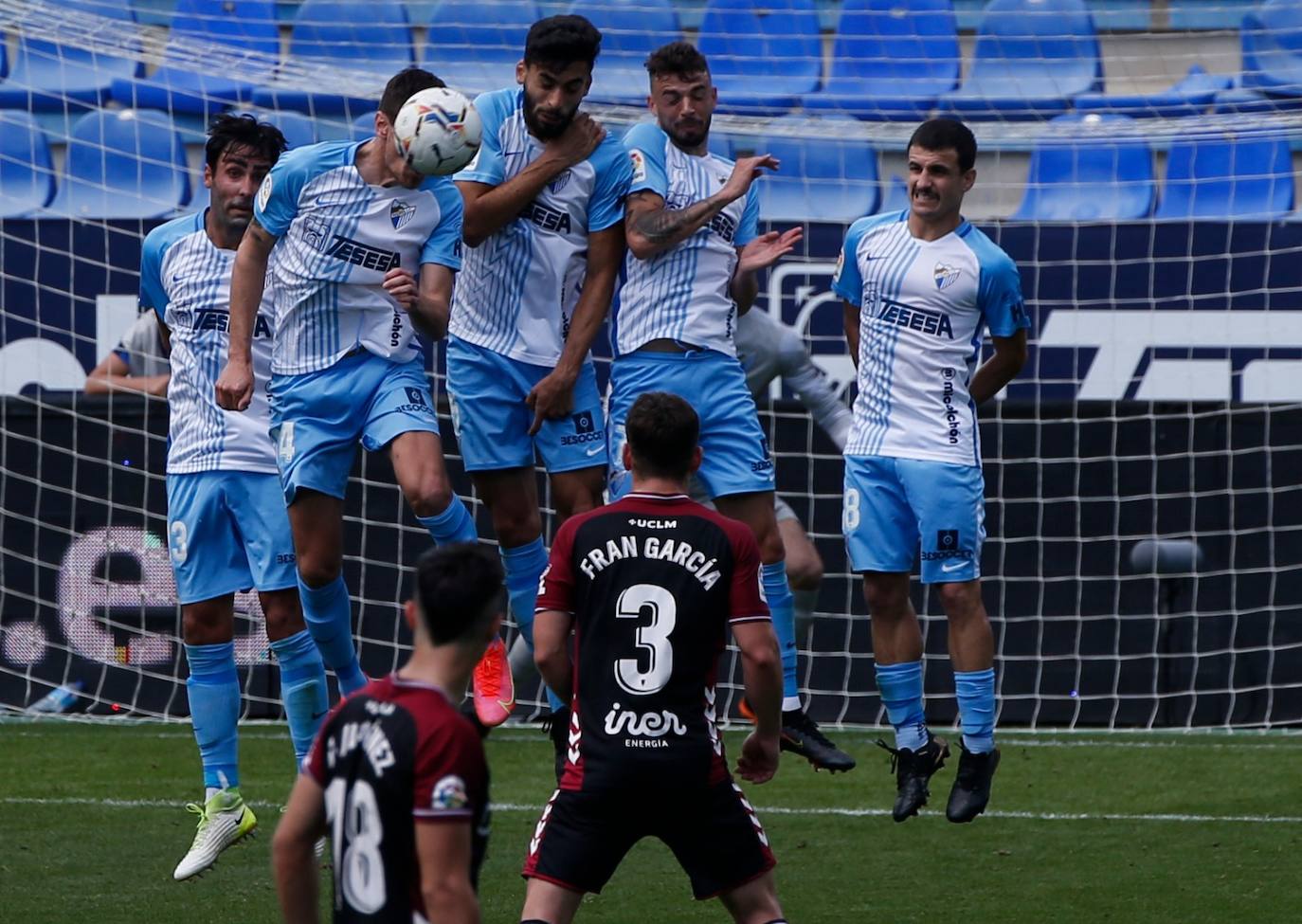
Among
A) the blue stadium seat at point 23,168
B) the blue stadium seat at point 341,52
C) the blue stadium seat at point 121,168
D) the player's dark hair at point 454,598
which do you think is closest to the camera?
the player's dark hair at point 454,598

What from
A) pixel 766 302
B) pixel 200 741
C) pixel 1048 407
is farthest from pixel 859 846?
pixel 766 302

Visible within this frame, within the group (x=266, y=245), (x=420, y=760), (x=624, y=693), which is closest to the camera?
(x=420, y=760)

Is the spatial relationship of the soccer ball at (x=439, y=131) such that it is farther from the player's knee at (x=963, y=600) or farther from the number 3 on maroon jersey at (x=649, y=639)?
the player's knee at (x=963, y=600)

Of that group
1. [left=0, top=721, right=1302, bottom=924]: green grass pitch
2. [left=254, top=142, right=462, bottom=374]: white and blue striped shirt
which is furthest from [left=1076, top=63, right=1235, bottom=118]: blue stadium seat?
[left=254, top=142, right=462, bottom=374]: white and blue striped shirt

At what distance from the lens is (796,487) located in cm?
1081

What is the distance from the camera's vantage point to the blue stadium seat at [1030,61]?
13.5 m

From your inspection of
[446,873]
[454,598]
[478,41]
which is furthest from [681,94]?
[478,41]

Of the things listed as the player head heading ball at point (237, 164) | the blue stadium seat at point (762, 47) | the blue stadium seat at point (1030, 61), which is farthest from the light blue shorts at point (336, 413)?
the blue stadium seat at point (1030, 61)

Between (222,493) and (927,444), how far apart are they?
8.32ft

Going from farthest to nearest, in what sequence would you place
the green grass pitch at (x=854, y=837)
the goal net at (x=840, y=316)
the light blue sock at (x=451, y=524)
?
the goal net at (x=840, y=316) → the light blue sock at (x=451, y=524) → the green grass pitch at (x=854, y=837)

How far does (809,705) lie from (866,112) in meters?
4.34

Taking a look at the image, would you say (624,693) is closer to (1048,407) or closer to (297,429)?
(297,429)

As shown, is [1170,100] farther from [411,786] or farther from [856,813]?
[411,786]

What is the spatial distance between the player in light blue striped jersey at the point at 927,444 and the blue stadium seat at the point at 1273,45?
6.74m
